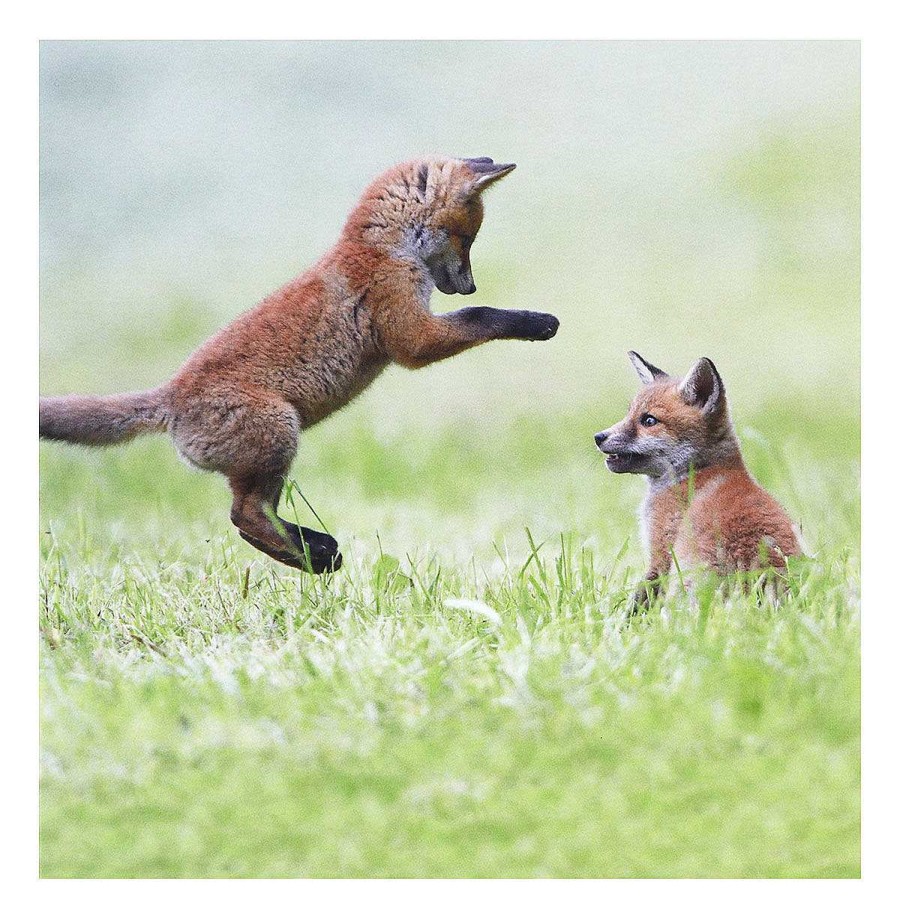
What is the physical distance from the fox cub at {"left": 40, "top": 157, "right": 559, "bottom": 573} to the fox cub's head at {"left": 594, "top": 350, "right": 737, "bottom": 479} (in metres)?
0.53

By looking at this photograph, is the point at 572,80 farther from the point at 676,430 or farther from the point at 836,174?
the point at 676,430

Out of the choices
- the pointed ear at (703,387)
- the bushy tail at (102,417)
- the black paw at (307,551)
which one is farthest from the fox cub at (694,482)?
the bushy tail at (102,417)

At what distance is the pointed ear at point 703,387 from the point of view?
188 inches

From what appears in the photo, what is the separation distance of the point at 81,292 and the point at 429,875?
3.63 meters

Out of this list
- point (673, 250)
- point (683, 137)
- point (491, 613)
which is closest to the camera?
point (491, 613)

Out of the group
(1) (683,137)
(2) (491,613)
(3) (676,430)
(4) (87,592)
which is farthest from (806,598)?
(4) (87,592)

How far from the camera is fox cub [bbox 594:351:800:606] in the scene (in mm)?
4555

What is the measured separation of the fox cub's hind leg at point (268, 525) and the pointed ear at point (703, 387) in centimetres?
155

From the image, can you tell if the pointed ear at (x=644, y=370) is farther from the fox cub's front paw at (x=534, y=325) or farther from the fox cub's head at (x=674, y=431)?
the fox cub's front paw at (x=534, y=325)

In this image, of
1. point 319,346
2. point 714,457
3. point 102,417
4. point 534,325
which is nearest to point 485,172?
point 534,325

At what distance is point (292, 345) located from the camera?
494 centimetres

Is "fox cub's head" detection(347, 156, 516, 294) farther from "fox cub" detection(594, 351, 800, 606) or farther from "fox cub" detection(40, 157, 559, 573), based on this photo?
"fox cub" detection(594, 351, 800, 606)

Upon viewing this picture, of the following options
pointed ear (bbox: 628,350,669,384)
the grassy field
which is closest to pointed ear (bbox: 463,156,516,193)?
the grassy field

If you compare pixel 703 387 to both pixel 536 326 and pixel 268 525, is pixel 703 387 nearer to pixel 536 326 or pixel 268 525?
pixel 536 326
